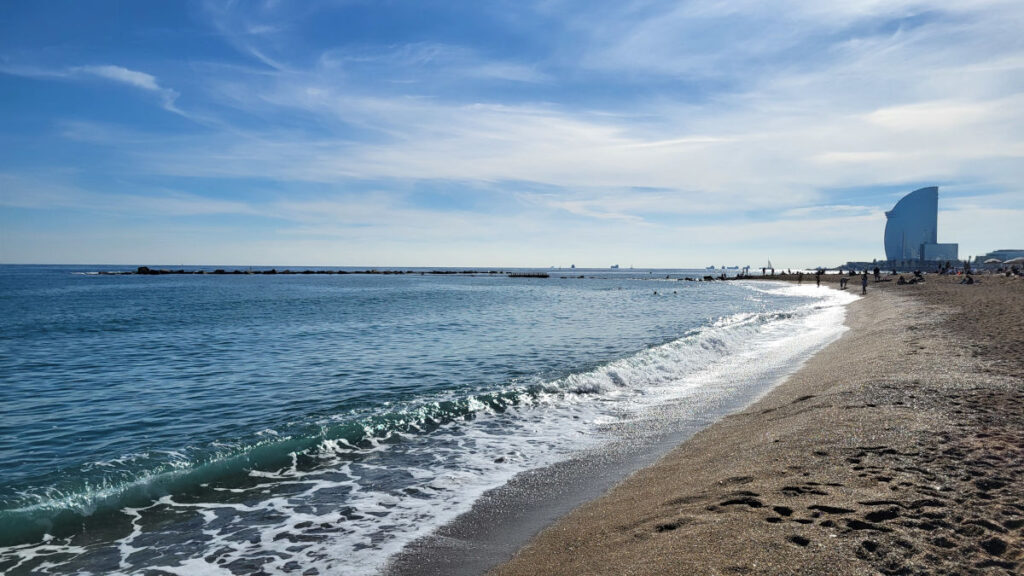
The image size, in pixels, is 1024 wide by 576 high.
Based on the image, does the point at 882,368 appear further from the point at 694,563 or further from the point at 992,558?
the point at 694,563

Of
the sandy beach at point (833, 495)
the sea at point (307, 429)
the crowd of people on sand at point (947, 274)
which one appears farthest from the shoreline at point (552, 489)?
the crowd of people on sand at point (947, 274)

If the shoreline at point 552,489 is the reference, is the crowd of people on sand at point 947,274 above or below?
above

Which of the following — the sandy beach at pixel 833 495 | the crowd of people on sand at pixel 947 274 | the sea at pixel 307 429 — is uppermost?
the crowd of people on sand at pixel 947 274

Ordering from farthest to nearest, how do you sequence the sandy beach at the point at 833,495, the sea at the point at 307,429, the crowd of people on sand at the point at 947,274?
the crowd of people on sand at the point at 947,274 → the sea at the point at 307,429 → the sandy beach at the point at 833,495

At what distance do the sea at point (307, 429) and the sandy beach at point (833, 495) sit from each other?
155 cm

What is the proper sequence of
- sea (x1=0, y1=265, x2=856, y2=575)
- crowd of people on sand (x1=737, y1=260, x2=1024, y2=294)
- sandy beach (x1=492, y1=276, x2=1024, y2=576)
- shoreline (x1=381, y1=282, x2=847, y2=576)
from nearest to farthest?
1. sandy beach (x1=492, y1=276, x2=1024, y2=576)
2. shoreline (x1=381, y1=282, x2=847, y2=576)
3. sea (x1=0, y1=265, x2=856, y2=575)
4. crowd of people on sand (x1=737, y1=260, x2=1024, y2=294)

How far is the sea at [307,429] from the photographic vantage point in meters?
6.75

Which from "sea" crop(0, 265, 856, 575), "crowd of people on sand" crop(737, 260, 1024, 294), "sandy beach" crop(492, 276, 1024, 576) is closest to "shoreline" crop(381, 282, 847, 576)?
"sea" crop(0, 265, 856, 575)

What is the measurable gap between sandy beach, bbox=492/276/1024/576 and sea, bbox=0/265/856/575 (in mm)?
1552

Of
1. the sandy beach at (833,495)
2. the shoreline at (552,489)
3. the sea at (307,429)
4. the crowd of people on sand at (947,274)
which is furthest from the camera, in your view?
the crowd of people on sand at (947,274)

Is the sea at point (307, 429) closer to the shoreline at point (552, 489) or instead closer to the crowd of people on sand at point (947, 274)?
the shoreline at point (552, 489)

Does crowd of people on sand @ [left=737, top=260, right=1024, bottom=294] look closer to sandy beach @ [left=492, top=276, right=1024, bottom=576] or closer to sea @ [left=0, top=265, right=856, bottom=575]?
sea @ [left=0, top=265, right=856, bottom=575]

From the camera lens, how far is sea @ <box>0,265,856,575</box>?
675 cm

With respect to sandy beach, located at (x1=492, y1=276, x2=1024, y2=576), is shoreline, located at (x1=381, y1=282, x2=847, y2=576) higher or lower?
lower
